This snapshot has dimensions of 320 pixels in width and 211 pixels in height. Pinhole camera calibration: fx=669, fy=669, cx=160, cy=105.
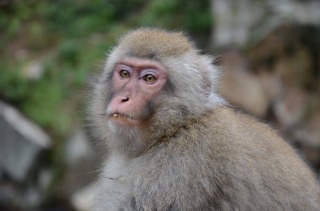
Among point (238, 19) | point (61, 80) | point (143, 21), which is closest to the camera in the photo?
point (238, 19)

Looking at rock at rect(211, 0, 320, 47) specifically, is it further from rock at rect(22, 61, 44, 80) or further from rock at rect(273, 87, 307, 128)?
rock at rect(22, 61, 44, 80)

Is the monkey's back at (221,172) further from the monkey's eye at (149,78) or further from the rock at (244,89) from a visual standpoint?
the rock at (244,89)

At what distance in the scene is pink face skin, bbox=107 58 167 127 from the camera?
12.3ft

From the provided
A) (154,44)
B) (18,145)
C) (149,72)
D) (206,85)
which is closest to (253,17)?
(18,145)

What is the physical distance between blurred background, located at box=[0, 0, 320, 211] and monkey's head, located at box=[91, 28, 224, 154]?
152 inches

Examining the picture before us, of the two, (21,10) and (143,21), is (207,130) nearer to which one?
(143,21)

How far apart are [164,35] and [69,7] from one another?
358 inches

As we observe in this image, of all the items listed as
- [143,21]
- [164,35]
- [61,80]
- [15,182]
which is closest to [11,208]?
[15,182]

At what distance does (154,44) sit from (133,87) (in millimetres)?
317

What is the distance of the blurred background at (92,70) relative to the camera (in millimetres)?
9078

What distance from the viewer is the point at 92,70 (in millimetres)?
8109

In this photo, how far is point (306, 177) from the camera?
13.3 ft

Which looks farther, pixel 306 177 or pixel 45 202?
pixel 45 202

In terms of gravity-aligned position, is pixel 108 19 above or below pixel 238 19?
below
